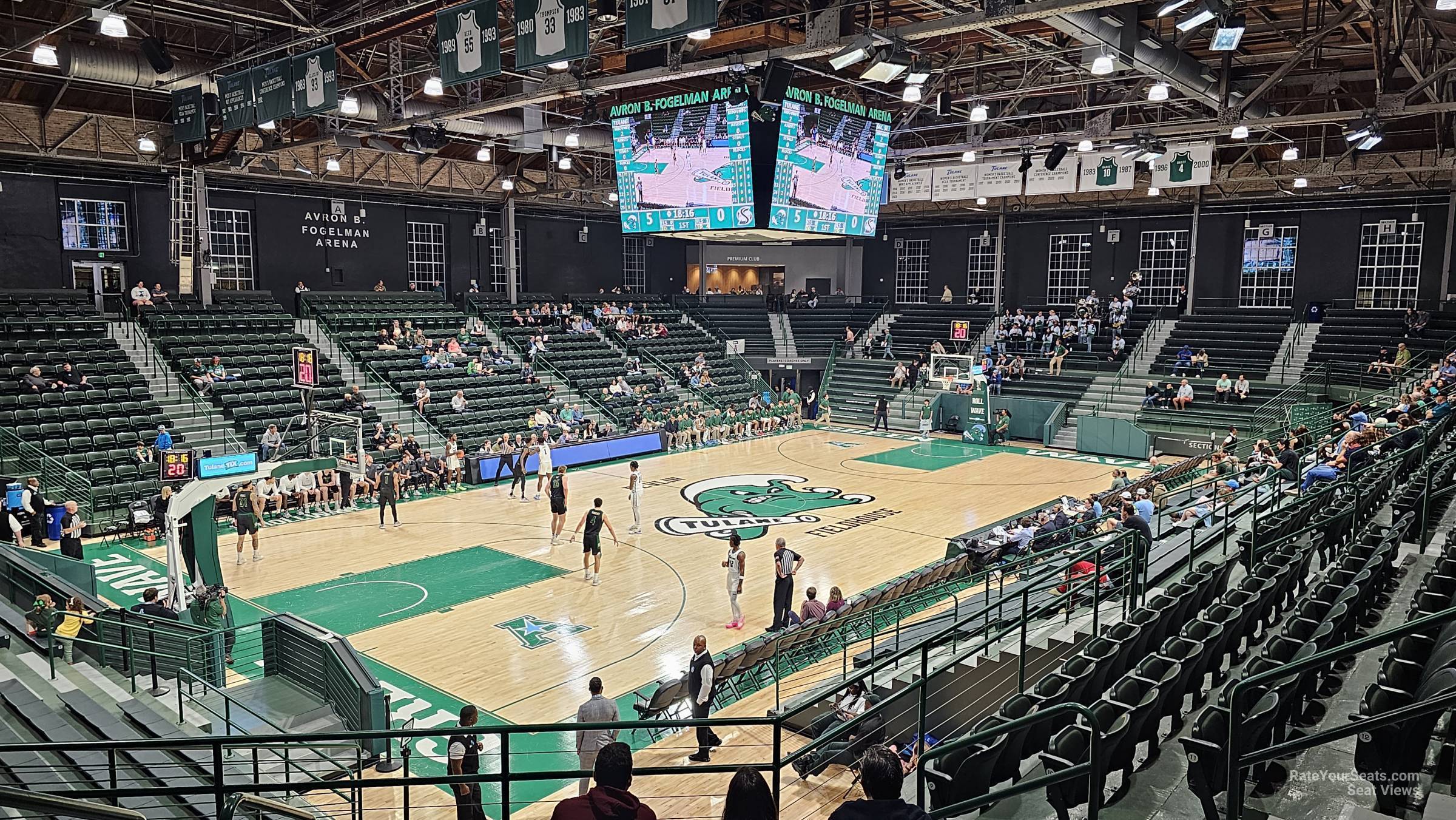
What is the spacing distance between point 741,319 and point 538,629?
2788 centimetres

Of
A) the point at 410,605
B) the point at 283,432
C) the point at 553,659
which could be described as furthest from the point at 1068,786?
the point at 283,432

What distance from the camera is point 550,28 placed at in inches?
453

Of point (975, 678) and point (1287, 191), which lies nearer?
point (975, 678)

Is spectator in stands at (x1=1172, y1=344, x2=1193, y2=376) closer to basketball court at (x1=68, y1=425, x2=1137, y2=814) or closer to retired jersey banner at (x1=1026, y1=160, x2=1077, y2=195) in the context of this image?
basketball court at (x1=68, y1=425, x2=1137, y2=814)

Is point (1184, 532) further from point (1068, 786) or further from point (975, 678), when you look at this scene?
point (1068, 786)

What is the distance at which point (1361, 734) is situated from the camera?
4.53 meters

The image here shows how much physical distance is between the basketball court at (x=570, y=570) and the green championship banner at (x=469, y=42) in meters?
7.44

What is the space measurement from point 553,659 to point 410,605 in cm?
330

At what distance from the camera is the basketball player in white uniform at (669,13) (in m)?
10.5

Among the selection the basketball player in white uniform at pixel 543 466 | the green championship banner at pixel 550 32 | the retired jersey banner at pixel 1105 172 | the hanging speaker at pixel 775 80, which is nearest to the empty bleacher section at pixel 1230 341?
the retired jersey banner at pixel 1105 172

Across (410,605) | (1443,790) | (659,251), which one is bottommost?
(410,605)

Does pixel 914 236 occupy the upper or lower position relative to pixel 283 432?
upper

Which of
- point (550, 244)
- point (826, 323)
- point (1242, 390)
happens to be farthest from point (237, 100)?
point (826, 323)

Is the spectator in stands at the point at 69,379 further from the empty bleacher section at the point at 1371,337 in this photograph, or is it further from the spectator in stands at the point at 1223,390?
the empty bleacher section at the point at 1371,337
